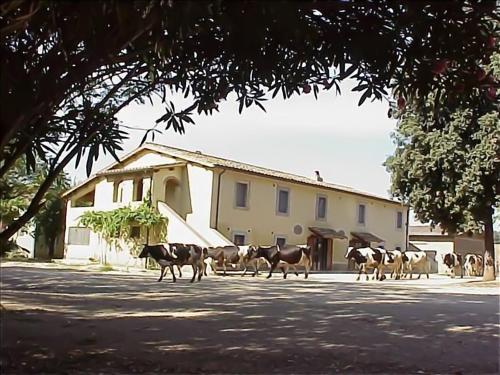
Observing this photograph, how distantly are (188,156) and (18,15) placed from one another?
109 ft

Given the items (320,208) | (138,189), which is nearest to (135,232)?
(138,189)

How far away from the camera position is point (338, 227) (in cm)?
4544

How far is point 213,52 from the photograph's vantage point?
26.5ft

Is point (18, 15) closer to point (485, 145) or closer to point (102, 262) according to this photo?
point (485, 145)

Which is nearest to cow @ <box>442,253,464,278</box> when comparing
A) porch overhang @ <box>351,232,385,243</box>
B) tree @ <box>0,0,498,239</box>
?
porch overhang @ <box>351,232,385,243</box>

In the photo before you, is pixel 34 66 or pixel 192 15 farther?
pixel 34 66

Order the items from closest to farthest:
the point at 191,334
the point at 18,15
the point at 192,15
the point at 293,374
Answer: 1. the point at 192,15
2. the point at 18,15
3. the point at 293,374
4. the point at 191,334

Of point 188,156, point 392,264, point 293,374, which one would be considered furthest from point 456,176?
point 293,374

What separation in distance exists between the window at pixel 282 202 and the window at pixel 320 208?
3.04 meters

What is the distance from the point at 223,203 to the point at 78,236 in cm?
1052

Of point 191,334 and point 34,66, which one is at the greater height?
point 34,66

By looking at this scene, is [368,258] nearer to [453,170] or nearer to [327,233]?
[453,170]

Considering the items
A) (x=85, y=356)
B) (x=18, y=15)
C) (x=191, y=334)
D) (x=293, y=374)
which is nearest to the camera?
(x=18, y=15)

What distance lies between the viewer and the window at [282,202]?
41.3 metres
